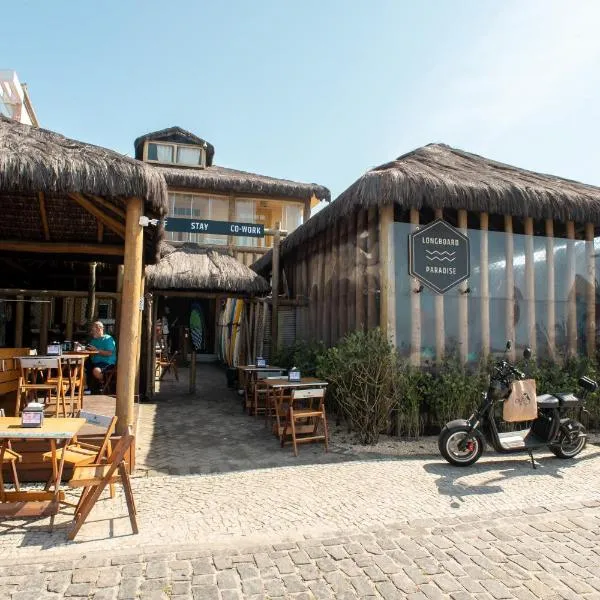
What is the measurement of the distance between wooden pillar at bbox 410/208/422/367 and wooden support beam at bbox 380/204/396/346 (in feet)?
0.85

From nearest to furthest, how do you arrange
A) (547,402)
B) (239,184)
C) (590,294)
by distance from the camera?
(547,402) < (590,294) < (239,184)

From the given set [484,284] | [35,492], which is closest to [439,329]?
[484,284]

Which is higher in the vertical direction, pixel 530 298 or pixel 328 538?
pixel 530 298

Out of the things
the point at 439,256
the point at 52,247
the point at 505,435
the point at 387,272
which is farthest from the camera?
the point at 52,247

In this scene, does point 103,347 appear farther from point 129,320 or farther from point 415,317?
point 415,317

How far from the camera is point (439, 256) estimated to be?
684cm

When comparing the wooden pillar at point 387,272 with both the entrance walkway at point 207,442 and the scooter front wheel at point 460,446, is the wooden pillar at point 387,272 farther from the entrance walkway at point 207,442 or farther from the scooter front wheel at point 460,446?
the entrance walkway at point 207,442

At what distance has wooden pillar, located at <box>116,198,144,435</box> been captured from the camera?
16.2 feet

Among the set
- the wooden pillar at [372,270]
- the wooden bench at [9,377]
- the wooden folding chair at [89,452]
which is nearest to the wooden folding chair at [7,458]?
the wooden folding chair at [89,452]

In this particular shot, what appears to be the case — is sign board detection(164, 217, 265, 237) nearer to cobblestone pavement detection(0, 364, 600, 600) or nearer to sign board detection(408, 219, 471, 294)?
sign board detection(408, 219, 471, 294)

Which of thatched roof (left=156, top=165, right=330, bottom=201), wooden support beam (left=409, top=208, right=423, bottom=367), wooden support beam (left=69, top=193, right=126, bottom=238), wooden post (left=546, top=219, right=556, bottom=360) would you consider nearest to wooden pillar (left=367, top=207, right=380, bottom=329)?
wooden support beam (left=409, top=208, right=423, bottom=367)

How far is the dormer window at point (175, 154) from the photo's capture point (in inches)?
713

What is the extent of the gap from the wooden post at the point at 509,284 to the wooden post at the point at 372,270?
6.58ft

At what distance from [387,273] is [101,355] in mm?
4765
